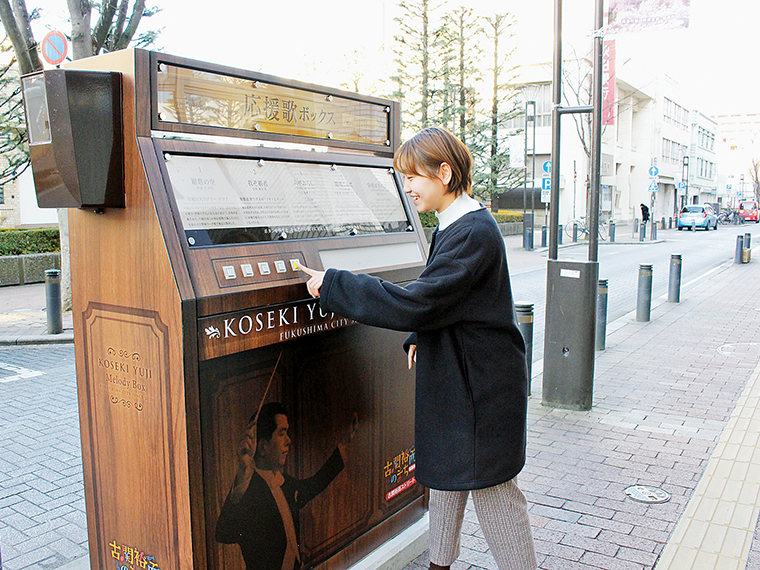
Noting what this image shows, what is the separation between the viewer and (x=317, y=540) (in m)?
2.49

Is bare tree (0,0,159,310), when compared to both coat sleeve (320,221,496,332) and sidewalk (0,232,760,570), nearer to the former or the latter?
sidewalk (0,232,760,570)

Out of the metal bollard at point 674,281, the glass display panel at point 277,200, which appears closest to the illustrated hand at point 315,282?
the glass display panel at point 277,200

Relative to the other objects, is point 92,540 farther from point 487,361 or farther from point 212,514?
point 487,361

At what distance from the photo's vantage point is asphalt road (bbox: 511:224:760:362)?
1095 cm

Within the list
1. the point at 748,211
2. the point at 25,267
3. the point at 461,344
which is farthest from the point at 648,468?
the point at 748,211

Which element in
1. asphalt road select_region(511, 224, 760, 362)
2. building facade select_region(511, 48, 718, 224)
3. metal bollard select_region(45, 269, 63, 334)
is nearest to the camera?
metal bollard select_region(45, 269, 63, 334)

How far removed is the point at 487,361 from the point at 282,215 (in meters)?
0.88

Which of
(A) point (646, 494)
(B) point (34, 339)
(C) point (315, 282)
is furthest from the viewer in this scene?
(B) point (34, 339)

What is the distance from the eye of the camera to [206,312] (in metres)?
1.98

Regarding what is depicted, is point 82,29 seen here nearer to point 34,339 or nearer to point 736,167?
point 34,339

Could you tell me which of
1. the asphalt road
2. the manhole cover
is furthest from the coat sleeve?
the asphalt road

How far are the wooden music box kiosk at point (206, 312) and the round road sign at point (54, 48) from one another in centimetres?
644

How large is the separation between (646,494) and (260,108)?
300 cm

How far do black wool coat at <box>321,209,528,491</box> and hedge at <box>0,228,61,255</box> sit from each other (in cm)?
1392
